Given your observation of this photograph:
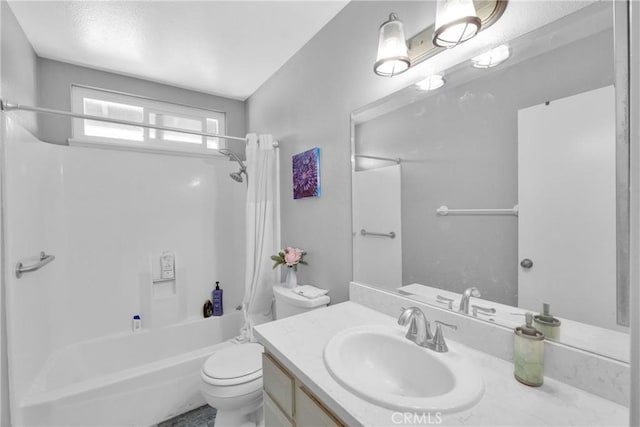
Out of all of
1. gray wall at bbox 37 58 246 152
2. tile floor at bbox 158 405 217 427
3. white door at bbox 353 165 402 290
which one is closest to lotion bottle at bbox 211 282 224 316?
tile floor at bbox 158 405 217 427

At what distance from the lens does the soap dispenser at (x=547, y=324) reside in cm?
79

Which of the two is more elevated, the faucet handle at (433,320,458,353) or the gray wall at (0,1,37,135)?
the gray wall at (0,1,37,135)

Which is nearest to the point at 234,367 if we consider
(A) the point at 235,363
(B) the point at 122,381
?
(A) the point at 235,363

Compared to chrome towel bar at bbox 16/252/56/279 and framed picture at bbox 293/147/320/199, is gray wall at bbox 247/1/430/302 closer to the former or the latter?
framed picture at bbox 293/147/320/199

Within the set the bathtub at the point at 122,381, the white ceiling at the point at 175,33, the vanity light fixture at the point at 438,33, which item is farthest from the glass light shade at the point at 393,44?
the bathtub at the point at 122,381

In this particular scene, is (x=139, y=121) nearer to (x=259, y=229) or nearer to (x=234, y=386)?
(x=259, y=229)

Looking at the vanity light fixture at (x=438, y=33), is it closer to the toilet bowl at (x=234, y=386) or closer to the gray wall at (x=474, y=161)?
the gray wall at (x=474, y=161)

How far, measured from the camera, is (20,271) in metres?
1.44

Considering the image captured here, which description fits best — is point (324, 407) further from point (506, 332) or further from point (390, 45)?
point (390, 45)

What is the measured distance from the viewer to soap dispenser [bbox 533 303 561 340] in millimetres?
786

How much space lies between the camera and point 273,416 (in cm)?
105

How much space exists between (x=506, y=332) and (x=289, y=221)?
5.07 ft

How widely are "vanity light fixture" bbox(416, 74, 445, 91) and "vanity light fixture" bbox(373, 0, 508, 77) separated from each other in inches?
3.3

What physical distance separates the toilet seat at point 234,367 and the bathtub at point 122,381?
1.05ft
